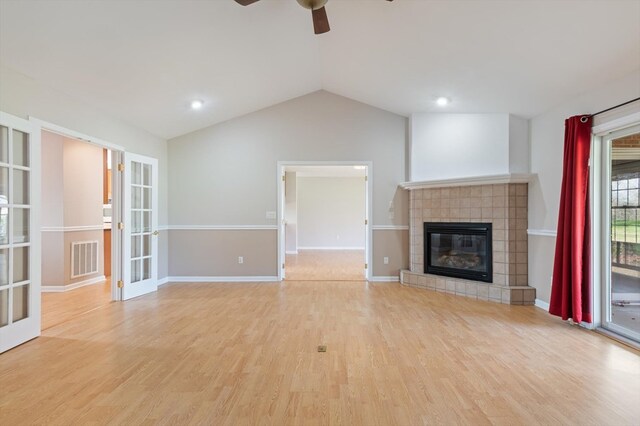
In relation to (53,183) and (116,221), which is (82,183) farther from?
(116,221)

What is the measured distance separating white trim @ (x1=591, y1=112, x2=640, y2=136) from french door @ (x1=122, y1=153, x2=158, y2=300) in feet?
18.7

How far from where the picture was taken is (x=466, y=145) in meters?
5.21

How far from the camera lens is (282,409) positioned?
6.80 feet

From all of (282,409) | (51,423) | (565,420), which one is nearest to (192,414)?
(282,409)

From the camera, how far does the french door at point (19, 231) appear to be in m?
2.96

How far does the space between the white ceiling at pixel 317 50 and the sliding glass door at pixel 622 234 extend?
0.73 m

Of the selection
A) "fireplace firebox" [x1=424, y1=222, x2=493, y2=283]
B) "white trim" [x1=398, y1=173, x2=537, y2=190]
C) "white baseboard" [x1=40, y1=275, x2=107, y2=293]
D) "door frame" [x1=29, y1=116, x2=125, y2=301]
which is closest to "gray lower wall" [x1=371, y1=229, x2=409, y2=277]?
"fireplace firebox" [x1=424, y1=222, x2=493, y2=283]

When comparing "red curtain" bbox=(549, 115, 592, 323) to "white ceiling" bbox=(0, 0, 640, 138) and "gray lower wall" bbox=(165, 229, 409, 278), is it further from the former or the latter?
"gray lower wall" bbox=(165, 229, 409, 278)

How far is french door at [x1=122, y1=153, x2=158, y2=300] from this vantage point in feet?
15.8

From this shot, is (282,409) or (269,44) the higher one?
(269,44)

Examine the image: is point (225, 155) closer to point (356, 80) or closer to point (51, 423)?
point (356, 80)

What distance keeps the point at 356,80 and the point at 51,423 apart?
4956 mm

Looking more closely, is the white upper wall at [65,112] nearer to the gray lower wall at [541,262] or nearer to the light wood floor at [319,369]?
the light wood floor at [319,369]

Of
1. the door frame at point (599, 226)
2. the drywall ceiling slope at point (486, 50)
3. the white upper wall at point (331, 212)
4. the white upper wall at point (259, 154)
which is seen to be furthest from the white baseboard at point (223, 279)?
the white upper wall at point (331, 212)
